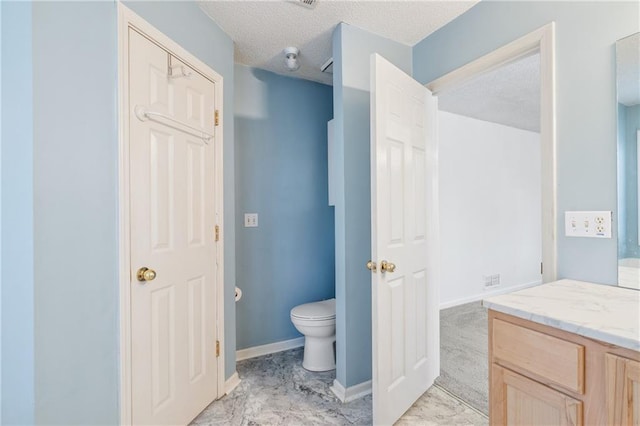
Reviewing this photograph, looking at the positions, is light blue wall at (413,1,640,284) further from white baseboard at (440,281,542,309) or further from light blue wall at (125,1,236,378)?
white baseboard at (440,281,542,309)

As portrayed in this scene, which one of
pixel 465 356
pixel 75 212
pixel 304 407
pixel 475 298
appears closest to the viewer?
pixel 75 212

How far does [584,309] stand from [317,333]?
1.56 m

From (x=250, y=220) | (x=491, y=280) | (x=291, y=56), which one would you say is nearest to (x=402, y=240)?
(x=250, y=220)

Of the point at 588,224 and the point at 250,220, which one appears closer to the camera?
the point at 588,224

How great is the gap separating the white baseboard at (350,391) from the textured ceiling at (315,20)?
89.1 inches

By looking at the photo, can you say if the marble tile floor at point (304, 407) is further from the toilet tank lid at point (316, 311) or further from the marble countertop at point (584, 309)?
the marble countertop at point (584, 309)

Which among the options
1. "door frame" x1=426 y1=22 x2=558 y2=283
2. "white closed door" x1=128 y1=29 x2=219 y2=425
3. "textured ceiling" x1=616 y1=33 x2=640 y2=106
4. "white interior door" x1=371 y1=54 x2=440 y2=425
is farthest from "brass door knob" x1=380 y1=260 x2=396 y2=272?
"textured ceiling" x1=616 y1=33 x2=640 y2=106

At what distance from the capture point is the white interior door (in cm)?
146

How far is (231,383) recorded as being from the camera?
1.94m

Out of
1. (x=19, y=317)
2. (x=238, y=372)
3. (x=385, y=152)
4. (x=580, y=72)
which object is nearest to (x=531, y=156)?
(x=580, y=72)

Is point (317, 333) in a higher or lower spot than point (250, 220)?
lower

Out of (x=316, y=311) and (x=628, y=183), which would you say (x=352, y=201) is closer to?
(x=316, y=311)

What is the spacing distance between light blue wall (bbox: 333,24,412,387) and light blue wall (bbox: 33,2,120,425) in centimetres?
117

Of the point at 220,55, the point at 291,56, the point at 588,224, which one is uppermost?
the point at 291,56
